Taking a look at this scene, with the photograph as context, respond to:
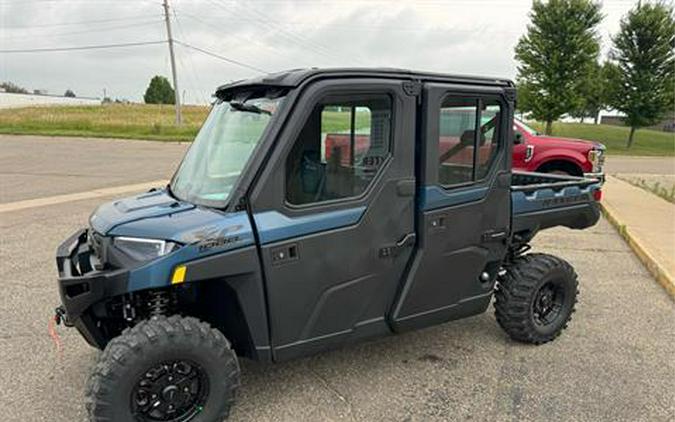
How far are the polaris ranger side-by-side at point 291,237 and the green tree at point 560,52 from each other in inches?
1136

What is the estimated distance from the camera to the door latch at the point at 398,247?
11.2 ft

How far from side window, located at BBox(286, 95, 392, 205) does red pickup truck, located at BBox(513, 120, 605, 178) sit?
773cm

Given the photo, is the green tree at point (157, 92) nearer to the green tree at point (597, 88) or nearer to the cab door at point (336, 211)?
the green tree at point (597, 88)

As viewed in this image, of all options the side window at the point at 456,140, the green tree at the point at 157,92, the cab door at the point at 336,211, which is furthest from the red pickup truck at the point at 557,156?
the green tree at the point at 157,92

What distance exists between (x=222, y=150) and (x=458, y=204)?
1.58 meters

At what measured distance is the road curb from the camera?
5770 millimetres

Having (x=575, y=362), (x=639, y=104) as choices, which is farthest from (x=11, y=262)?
(x=639, y=104)

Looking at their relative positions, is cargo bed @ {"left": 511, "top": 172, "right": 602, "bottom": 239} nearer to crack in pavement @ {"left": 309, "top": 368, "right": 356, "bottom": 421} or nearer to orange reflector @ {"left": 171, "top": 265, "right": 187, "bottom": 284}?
crack in pavement @ {"left": 309, "top": 368, "right": 356, "bottom": 421}

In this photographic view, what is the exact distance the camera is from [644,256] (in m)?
6.86

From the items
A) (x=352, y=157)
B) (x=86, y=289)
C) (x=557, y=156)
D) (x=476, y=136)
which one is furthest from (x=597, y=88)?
(x=86, y=289)

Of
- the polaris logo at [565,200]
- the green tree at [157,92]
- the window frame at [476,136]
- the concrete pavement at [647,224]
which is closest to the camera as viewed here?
the window frame at [476,136]

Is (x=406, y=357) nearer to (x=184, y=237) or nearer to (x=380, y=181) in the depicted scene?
(x=380, y=181)

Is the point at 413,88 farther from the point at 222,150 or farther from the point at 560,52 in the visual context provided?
the point at 560,52

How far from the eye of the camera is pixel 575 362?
4.07 meters
